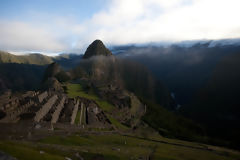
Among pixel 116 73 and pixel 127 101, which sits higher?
pixel 116 73

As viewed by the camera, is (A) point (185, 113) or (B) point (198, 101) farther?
(B) point (198, 101)

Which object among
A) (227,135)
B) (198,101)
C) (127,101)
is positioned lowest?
(227,135)

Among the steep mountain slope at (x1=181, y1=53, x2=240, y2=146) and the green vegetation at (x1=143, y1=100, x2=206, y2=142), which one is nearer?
the green vegetation at (x1=143, y1=100, x2=206, y2=142)

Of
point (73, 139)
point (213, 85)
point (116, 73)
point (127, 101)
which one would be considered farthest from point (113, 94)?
point (213, 85)

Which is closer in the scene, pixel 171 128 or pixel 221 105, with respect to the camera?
pixel 171 128

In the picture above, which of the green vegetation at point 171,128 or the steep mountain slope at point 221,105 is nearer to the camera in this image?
the green vegetation at point 171,128

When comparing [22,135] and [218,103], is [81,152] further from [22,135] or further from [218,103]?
[218,103]

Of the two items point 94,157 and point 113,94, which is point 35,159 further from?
point 113,94

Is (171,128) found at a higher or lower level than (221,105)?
lower

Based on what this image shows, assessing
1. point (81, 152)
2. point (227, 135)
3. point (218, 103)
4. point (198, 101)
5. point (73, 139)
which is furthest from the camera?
point (198, 101)

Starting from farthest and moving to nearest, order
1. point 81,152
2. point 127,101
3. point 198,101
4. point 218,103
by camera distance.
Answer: point 198,101
point 218,103
point 127,101
point 81,152
